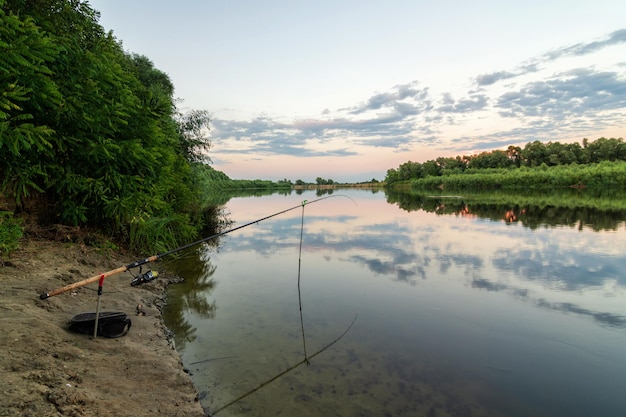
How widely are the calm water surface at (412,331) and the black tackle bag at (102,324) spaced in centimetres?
114

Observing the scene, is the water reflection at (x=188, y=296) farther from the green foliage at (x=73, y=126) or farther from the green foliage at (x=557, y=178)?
the green foliage at (x=557, y=178)

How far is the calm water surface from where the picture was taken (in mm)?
4570

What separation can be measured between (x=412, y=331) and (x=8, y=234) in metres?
8.28

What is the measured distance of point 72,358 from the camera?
4.08 metres

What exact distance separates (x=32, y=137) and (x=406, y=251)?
12.8m

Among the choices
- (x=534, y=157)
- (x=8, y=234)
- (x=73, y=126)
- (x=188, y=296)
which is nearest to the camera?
(x=8, y=234)

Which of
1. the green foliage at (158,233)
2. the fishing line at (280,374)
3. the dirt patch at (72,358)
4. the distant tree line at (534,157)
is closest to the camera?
the dirt patch at (72,358)

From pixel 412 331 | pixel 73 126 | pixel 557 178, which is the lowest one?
pixel 412 331

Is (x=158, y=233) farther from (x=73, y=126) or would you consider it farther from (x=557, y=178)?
(x=557, y=178)

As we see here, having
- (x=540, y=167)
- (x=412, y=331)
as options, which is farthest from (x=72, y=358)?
(x=540, y=167)

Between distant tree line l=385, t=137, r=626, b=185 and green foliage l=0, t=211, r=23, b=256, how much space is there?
108 metres

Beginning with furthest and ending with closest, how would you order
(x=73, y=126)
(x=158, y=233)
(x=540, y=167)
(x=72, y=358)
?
(x=540, y=167)
(x=158, y=233)
(x=73, y=126)
(x=72, y=358)

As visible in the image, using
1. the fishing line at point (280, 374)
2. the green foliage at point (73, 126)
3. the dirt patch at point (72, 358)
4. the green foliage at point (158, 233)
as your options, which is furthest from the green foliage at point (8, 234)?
the fishing line at point (280, 374)

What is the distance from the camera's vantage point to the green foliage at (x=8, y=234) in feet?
21.3
